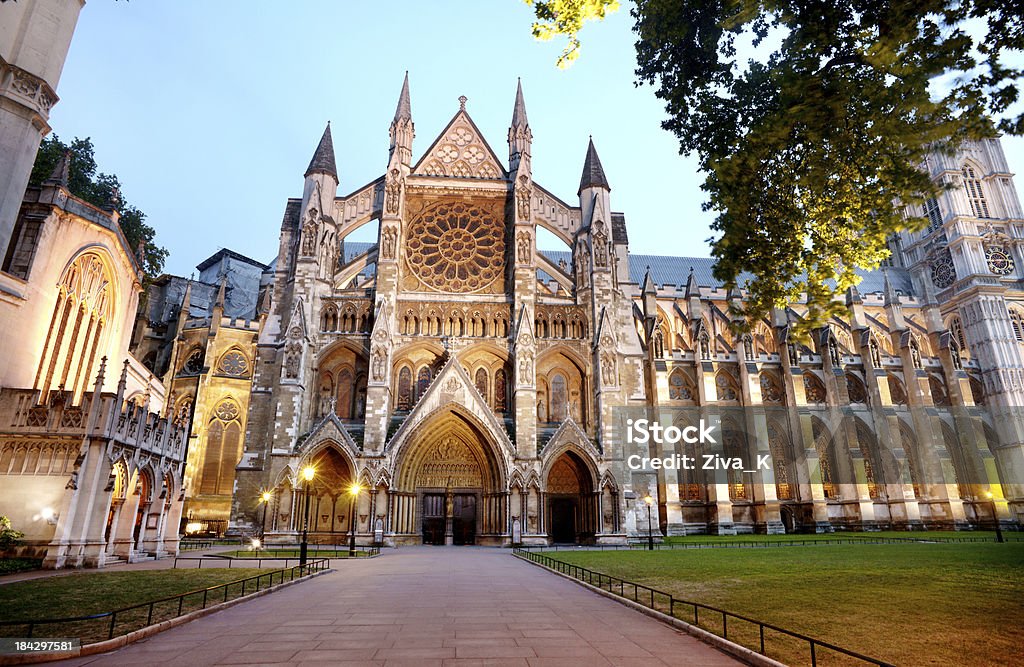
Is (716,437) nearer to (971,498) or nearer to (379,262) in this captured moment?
(971,498)

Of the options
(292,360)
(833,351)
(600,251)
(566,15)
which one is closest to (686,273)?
(833,351)

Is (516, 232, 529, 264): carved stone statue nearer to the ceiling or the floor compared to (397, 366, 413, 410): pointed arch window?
nearer to the ceiling

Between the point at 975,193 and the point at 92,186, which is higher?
the point at 975,193

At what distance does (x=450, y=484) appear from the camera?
29.0 m

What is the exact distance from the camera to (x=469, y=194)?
33.5m

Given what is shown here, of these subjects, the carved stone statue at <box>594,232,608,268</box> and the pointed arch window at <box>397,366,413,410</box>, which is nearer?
the pointed arch window at <box>397,366,413,410</box>

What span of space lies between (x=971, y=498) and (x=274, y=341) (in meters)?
49.4

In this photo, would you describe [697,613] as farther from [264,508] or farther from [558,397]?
[264,508]

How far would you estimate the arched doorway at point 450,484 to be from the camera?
27.9 metres

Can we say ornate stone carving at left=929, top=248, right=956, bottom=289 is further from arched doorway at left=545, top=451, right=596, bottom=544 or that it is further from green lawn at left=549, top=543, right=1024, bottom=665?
arched doorway at left=545, top=451, right=596, bottom=544

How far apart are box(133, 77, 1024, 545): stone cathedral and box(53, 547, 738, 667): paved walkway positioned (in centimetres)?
1553

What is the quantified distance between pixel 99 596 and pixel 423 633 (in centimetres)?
656

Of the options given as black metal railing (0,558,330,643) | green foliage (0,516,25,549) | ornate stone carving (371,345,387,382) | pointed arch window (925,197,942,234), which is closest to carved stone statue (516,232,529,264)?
ornate stone carving (371,345,387,382)

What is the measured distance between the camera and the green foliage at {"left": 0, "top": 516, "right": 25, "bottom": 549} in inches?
542
